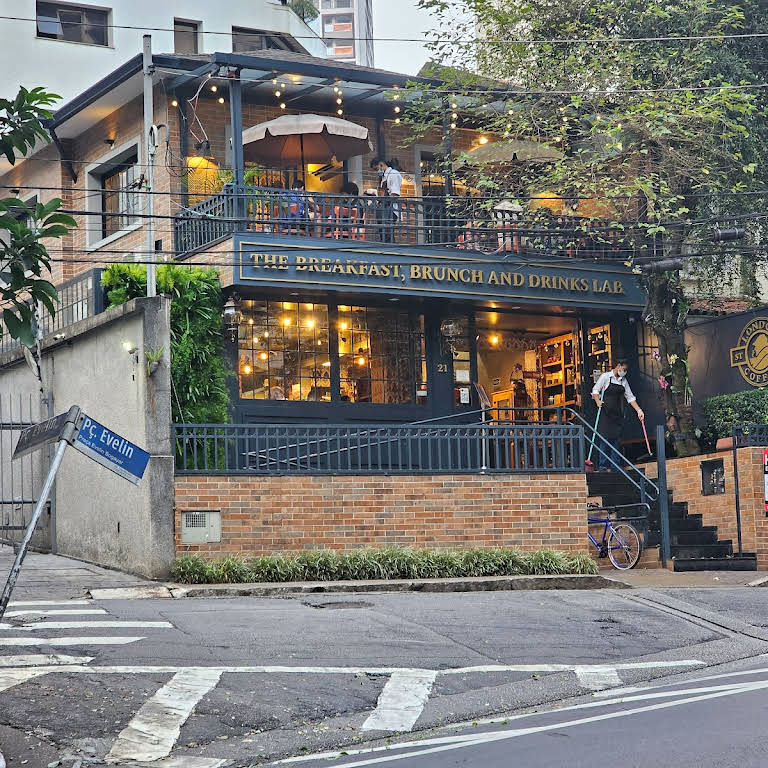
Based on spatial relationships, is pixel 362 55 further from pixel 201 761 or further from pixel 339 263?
pixel 201 761

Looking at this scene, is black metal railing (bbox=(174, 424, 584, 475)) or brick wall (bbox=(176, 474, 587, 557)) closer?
brick wall (bbox=(176, 474, 587, 557))

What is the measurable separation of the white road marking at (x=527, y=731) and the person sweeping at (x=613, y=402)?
1168 cm

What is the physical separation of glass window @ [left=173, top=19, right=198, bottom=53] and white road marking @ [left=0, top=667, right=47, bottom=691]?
31.1 metres

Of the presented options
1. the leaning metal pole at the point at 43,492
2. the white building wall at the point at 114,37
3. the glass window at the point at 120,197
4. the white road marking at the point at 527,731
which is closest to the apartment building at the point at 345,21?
the white building wall at the point at 114,37

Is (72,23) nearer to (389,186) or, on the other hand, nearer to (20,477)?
(389,186)

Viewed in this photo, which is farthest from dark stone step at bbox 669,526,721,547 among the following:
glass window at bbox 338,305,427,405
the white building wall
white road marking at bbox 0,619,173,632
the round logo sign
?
the white building wall

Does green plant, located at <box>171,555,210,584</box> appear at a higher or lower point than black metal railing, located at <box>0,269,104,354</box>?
lower

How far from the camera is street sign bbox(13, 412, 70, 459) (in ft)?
25.8

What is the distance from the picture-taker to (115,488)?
16266 millimetres

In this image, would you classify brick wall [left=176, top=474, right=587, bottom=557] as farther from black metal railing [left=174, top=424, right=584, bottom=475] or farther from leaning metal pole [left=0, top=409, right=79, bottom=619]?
leaning metal pole [left=0, top=409, right=79, bottom=619]

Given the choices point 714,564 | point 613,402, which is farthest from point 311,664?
point 613,402

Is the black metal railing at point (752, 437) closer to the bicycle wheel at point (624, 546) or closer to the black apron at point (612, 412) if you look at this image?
the bicycle wheel at point (624, 546)

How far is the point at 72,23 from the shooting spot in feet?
115

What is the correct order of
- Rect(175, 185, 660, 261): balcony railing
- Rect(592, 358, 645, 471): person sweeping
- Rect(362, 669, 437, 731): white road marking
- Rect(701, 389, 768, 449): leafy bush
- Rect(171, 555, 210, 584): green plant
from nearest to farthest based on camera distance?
1. Rect(362, 669, 437, 731): white road marking
2. Rect(171, 555, 210, 584): green plant
3. Rect(175, 185, 660, 261): balcony railing
4. Rect(701, 389, 768, 449): leafy bush
5. Rect(592, 358, 645, 471): person sweeping
